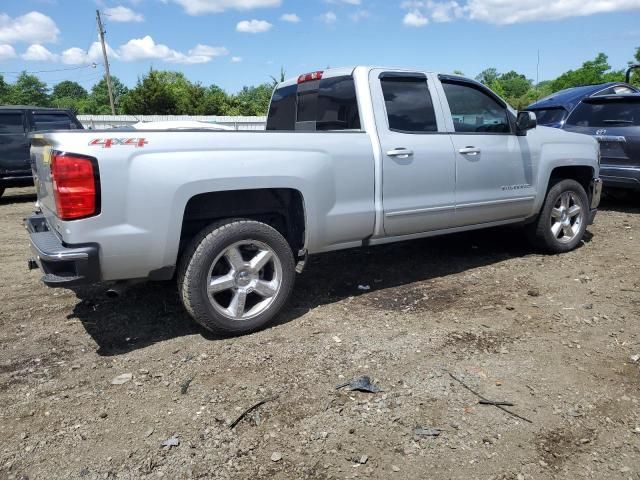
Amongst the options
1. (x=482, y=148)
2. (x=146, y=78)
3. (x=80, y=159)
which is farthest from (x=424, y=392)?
(x=146, y=78)

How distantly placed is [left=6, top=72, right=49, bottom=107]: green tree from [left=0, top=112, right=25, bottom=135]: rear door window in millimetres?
83025

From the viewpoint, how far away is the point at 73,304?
4.60 meters

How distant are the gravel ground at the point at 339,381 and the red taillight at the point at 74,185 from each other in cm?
105

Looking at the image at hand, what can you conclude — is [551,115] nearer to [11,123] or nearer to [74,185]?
[74,185]

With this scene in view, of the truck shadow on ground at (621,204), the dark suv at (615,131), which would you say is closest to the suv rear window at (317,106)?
the dark suv at (615,131)

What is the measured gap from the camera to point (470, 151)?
4.93 metres

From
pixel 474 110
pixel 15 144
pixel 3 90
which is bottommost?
pixel 15 144

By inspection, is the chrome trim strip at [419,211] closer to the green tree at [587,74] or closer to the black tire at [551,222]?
the black tire at [551,222]

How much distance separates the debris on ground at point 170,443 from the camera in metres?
A: 2.65

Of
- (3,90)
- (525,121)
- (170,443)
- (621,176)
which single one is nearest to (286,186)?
(170,443)

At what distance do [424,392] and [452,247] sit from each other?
3.58 metres

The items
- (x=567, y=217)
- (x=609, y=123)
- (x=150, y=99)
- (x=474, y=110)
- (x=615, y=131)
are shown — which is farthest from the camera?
(x=150, y=99)

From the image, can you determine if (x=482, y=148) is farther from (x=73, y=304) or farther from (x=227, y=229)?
(x=73, y=304)

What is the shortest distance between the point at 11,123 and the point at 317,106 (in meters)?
8.75
